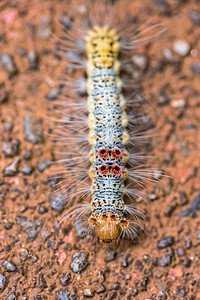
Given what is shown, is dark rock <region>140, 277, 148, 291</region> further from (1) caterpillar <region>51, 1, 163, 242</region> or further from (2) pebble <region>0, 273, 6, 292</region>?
(2) pebble <region>0, 273, 6, 292</region>

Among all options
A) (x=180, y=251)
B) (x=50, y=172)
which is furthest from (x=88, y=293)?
(x=50, y=172)

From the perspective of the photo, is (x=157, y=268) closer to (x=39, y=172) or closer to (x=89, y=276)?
(x=89, y=276)

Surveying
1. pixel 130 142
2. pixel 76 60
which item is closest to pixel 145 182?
pixel 130 142

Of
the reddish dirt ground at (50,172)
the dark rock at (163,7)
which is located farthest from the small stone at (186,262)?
the dark rock at (163,7)

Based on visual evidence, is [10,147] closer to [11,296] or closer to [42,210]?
[42,210]

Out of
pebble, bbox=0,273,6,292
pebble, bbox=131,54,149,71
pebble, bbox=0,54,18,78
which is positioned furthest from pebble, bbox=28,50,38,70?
pebble, bbox=0,273,6,292
